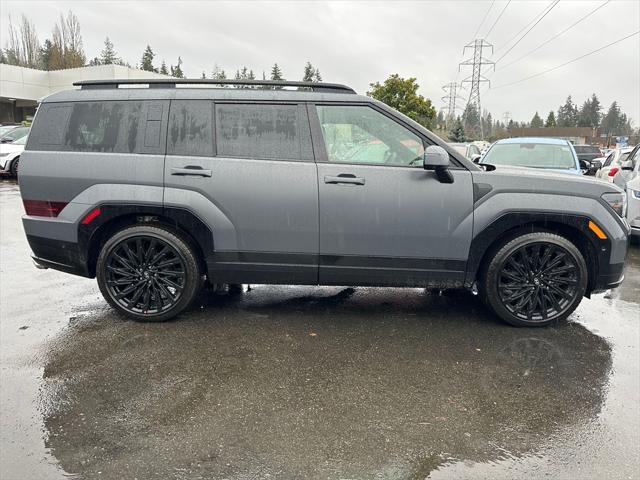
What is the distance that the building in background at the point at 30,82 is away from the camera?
126 feet

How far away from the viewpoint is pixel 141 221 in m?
4.17

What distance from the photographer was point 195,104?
4.07 metres

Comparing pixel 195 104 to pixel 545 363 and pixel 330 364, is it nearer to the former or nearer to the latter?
pixel 330 364

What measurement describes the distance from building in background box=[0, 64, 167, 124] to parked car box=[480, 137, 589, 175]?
3552 cm

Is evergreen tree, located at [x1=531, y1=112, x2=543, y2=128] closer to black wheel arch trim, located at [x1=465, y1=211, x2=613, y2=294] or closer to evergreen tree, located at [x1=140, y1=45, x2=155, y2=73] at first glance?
evergreen tree, located at [x1=140, y1=45, x2=155, y2=73]

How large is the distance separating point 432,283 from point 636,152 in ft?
24.2

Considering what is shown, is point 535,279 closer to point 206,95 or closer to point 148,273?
point 206,95

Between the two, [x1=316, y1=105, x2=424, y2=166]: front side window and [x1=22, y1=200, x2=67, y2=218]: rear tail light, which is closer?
[x1=316, y1=105, x2=424, y2=166]: front side window

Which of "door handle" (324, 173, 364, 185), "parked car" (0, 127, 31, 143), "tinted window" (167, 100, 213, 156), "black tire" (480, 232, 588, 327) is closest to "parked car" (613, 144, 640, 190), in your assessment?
"black tire" (480, 232, 588, 327)

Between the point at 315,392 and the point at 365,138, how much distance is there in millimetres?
2125

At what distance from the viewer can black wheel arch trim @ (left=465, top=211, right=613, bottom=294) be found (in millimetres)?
3971

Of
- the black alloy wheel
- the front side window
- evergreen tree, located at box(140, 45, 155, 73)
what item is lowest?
the black alloy wheel

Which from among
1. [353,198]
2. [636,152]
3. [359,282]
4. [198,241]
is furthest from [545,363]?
[636,152]

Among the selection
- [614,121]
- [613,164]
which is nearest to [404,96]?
[613,164]
